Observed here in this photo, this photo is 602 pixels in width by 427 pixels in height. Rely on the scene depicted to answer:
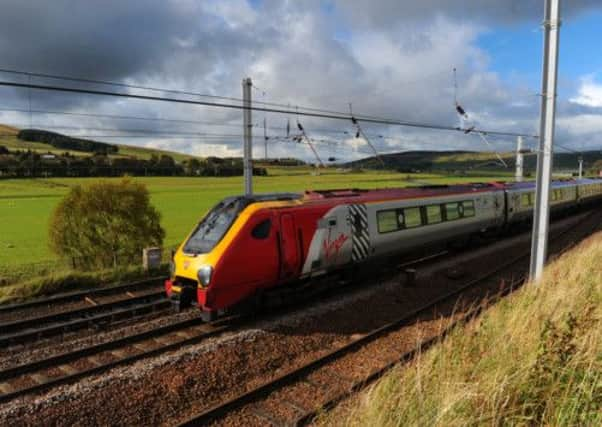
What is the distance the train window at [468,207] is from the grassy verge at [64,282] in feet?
40.1

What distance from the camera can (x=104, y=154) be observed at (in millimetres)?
74562

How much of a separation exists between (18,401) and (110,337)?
260cm

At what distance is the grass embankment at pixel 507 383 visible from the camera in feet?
12.9

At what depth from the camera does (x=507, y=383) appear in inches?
167

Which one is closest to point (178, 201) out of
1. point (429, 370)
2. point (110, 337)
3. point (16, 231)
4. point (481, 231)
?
point (16, 231)

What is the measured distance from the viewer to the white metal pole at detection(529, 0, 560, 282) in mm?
10086

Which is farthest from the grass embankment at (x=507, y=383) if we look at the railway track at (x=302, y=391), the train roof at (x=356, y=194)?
the train roof at (x=356, y=194)

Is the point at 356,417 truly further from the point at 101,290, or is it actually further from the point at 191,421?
the point at 101,290

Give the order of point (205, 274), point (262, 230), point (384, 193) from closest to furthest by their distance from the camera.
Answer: point (205, 274) < point (262, 230) < point (384, 193)

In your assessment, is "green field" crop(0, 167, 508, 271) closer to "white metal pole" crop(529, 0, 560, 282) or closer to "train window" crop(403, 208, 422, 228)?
"train window" crop(403, 208, 422, 228)

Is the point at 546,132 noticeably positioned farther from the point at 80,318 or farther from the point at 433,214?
the point at 80,318

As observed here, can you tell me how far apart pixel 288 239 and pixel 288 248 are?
22 cm

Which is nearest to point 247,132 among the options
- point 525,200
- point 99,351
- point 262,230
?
point 262,230

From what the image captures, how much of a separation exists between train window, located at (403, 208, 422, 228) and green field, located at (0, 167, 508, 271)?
19407mm
